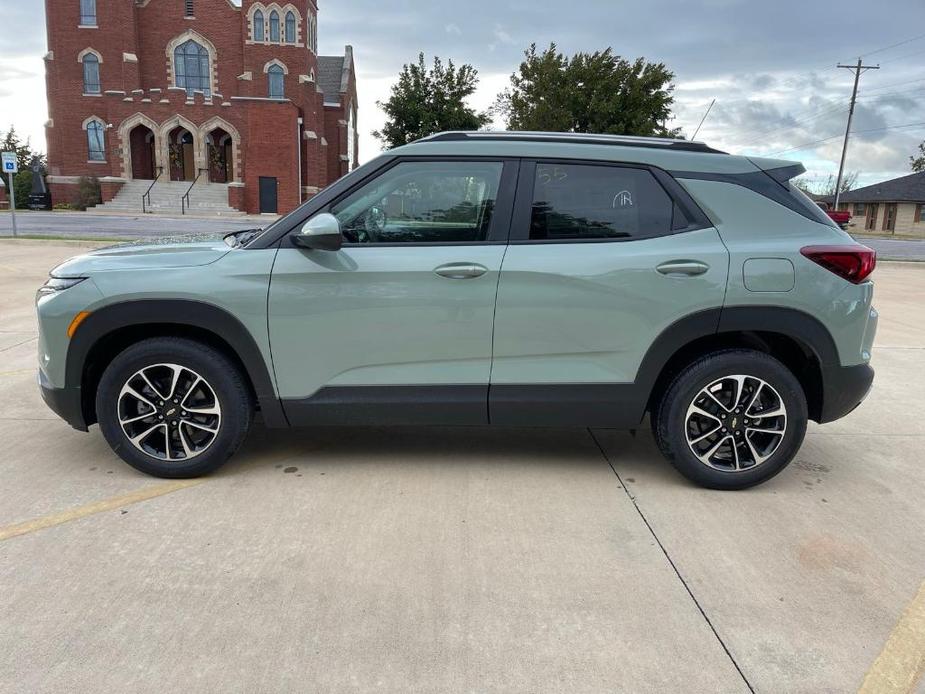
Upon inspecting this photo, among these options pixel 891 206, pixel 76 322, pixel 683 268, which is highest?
pixel 891 206

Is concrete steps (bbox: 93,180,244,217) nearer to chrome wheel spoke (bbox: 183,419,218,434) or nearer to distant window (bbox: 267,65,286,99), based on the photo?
distant window (bbox: 267,65,286,99)

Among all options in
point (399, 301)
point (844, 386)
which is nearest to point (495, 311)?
point (399, 301)

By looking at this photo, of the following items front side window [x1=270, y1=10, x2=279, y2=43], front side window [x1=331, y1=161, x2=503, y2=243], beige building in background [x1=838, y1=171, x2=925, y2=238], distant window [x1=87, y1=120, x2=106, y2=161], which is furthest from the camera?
beige building in background [x1=838, y1=171, x2=925, y2=238]

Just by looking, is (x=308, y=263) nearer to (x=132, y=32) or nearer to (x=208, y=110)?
(x=208, y=110)

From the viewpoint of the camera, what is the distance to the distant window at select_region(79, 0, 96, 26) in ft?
140

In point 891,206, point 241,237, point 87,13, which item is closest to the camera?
point 241,237

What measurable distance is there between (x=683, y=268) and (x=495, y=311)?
3.29ft

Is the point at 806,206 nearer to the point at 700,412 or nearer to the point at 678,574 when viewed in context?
the point at 700,412

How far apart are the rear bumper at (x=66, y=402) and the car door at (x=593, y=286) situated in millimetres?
2240

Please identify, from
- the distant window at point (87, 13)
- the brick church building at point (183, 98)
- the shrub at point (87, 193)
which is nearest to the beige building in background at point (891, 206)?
the brick church building at point (183, 98)

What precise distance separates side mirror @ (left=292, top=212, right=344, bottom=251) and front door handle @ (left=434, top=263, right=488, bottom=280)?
1.76 feet

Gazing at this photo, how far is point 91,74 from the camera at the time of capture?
43250 millimetres

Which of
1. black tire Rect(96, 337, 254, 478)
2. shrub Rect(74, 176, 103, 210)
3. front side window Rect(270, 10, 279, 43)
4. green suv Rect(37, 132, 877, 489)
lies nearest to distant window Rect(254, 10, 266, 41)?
front side window Rect(270, 10, 279, 43)

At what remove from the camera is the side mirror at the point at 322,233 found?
351 centimetres
